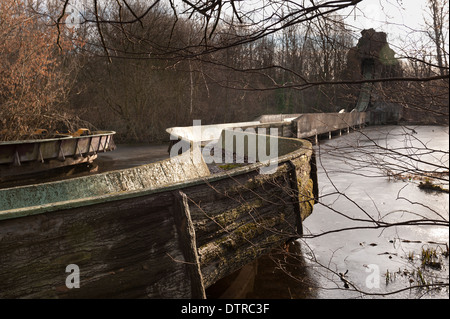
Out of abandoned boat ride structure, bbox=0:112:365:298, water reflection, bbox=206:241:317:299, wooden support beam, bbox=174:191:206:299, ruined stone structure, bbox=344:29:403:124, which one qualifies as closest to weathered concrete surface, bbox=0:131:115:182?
abandoned boat ride structure, bbox=0:112:365:298

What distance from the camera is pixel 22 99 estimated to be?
10289 mm

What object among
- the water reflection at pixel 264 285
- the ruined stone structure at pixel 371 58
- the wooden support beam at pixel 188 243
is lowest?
the water reflection at pixel 264 285

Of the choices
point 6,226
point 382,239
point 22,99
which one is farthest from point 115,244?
point 22,99

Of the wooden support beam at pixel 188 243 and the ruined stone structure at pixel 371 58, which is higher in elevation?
the ruined stone structure at pixel 371 58

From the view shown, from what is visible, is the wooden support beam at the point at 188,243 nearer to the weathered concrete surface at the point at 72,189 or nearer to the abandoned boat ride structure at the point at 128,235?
the abandoned boat ride structure at the point at 128,235

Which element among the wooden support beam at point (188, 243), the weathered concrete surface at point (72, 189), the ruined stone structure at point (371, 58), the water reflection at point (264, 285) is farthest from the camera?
the water reflection at point (264, 285)

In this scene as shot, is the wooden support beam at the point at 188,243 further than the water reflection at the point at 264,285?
No

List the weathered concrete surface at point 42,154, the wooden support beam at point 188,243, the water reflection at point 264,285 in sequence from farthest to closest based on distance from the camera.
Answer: the weathered concrete surface at point 42,154
the water reflection at point 264,285
the wooden support beam at point 188,243

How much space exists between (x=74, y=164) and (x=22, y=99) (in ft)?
7.03

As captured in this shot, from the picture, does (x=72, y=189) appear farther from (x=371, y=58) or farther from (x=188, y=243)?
(x=371, y=58)

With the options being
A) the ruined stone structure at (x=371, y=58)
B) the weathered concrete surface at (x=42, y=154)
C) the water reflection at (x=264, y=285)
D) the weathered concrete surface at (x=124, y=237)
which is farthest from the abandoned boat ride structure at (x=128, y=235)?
the weathered concrete surface at (x=42, y=154)

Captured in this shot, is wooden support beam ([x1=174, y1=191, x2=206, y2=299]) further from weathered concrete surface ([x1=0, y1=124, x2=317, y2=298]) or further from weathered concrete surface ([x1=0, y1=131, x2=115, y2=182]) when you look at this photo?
weathered concrete surface ([x1=0, y1=131, x2=115, y2=182])

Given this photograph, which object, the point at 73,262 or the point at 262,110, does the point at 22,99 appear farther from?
the point at 262,110

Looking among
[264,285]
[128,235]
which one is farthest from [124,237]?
[264,285]
